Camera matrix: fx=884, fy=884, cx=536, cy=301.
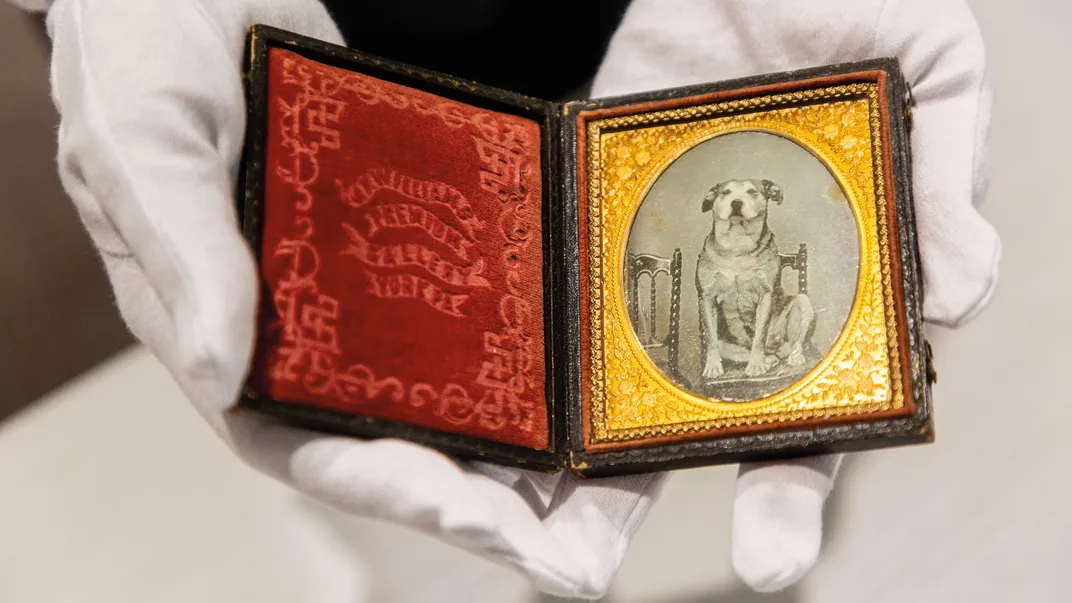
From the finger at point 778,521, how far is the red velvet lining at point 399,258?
177 millimetres

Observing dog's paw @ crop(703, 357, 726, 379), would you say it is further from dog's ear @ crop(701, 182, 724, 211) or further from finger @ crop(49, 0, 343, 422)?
finger @ crop(49, 0, 343, 422)

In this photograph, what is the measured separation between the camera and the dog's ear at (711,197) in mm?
747

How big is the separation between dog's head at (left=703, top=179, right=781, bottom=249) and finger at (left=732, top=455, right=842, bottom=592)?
0.62ft

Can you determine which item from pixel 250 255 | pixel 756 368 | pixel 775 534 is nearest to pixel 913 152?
pixel 756 368

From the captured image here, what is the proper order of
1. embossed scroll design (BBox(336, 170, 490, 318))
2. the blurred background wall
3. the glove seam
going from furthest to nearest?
the blurred background wall
embossed scroll design (BBox(336, 170, 490, 318))
the glove seam

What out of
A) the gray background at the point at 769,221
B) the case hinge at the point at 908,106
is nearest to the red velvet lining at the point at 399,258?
the gray background at the point at 769,221

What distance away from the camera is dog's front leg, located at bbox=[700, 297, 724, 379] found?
2.33 feet

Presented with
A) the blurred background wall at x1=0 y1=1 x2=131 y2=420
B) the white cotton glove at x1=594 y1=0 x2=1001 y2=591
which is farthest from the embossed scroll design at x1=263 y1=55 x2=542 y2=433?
the blurred background wall at x1=0 y1=1 x2=131 y2=420

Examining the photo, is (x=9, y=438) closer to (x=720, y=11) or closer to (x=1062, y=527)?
(x=720, y=11)

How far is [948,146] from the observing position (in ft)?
2.43

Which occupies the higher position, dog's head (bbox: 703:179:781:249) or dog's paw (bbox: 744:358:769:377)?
dog's head (bbox: 703:179:781:249)

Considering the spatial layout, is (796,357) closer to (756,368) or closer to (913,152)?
(756,368)

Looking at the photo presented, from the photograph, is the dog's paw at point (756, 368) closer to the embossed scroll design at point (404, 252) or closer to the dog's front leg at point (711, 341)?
the dog's front leg at point (711, 341)

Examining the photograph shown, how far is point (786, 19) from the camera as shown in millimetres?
839
